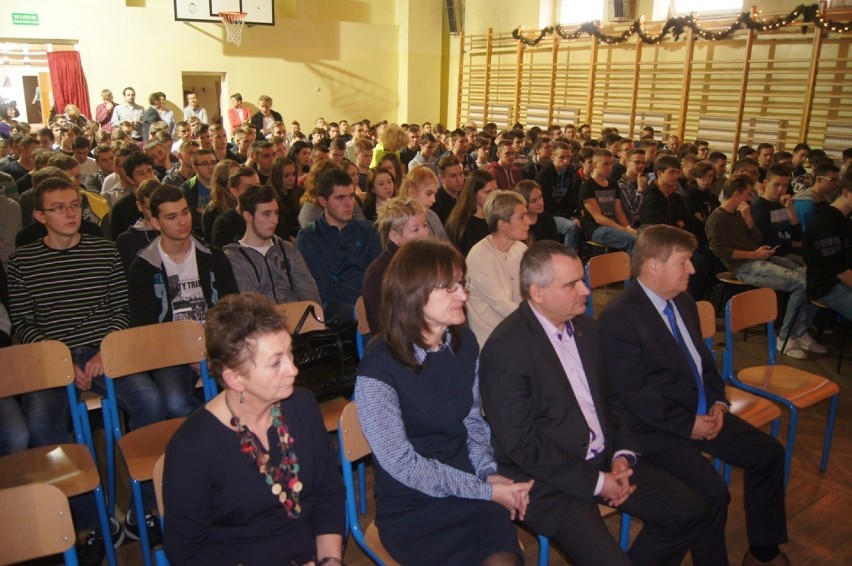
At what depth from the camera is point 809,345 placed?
189 inches

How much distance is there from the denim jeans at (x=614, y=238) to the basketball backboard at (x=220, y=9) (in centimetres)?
974

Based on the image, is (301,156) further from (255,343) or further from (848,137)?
(848,137)

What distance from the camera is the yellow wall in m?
11.9

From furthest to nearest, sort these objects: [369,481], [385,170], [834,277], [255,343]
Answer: [385,170] < [834,277] < [369,481] < [255,343]

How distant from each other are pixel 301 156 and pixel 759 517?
581 cm

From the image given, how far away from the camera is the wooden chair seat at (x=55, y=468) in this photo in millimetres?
2213

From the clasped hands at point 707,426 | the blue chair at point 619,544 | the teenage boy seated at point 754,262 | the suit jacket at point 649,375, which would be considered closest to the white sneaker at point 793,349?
the teenage boy seated at point 754,262

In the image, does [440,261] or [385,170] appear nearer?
[440,261]

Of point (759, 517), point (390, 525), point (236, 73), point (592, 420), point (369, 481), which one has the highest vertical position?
point (236, 73)

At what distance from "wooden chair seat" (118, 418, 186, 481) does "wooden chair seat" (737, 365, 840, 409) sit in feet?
8.73

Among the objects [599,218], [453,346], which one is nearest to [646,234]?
[453,346]

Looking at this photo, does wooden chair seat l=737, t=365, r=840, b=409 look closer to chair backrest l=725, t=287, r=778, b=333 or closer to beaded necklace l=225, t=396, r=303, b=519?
chair backrest l=725, t=287, r=778, b=333

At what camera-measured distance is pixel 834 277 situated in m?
4.37

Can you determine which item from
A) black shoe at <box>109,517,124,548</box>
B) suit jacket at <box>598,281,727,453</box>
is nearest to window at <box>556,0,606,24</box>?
suit jacket at <box>598,281,727,453</box>
